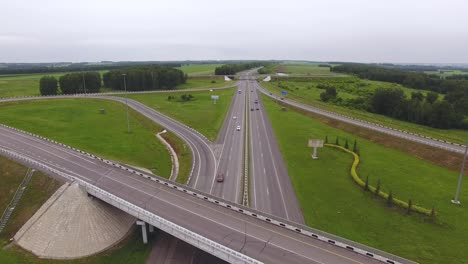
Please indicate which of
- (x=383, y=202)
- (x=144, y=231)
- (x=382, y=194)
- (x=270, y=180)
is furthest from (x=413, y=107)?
(x=144, y=231)

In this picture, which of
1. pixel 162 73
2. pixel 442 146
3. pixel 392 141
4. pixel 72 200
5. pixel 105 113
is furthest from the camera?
pixel 162 73

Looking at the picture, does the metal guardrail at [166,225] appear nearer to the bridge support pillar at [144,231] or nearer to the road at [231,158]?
the bridge support pillar at [144,231]

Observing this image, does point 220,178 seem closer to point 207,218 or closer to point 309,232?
point 207,218

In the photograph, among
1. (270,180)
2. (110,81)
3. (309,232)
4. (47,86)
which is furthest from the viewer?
(110,81)

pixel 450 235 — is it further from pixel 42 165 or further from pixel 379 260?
pixel 42 165

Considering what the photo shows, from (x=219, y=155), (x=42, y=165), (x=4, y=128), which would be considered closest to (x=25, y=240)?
(x=42, y=165)
